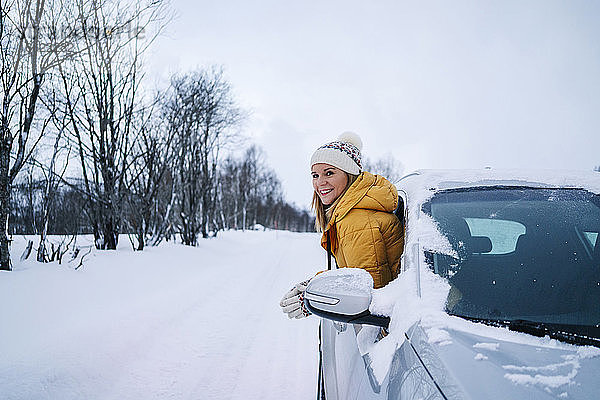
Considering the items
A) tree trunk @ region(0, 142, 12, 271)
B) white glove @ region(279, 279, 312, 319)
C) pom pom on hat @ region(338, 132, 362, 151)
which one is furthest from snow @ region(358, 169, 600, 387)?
→ tree trunk @ region(0, 142, 12, 271)

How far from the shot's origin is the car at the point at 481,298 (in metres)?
0.98

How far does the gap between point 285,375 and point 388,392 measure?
2388 mm

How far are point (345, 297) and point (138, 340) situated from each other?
343 centimetres

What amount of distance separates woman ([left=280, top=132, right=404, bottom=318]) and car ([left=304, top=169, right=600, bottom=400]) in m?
0.14

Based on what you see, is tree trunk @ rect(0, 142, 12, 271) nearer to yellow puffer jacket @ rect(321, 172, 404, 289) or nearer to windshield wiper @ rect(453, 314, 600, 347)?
yellow puffer jacket @ rect(321, 172, 404, 289)

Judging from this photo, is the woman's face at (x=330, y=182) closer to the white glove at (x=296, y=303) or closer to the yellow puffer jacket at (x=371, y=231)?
the yellow puffer jacket at (x=371, y=231)

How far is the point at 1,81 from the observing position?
194 inches

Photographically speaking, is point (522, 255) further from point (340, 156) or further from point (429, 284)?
point (340, 156)

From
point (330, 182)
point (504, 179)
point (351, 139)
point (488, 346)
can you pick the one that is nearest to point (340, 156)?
point (330, 182)

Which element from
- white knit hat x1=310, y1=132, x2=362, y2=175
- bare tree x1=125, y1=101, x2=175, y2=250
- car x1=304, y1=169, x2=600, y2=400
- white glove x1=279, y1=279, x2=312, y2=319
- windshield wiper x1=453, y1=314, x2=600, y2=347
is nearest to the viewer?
car x1=304, y1=169, x2=600, y2=400

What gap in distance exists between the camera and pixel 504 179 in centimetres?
172

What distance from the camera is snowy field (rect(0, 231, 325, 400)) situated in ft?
9.62

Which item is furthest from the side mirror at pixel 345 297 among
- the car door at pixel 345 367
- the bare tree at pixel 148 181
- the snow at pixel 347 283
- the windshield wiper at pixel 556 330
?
the bare tree at pixel 148 181

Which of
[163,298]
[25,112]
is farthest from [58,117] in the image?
[163,298]
